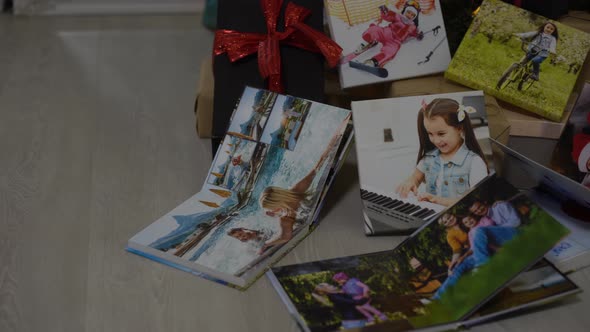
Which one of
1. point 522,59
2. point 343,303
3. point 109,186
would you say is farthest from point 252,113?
point 522,59

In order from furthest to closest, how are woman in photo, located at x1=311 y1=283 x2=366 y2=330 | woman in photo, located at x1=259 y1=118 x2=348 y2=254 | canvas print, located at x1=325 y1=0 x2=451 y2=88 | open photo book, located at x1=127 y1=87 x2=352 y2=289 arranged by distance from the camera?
canvas print, located at x1=325 y1=0 x2=451 y2=88 → woman in photo, located at x1=259 y1=118 x2=348 y2=254 → open photo book, located at x1=127 y1=87 x2=352 y2=289 → woman in photo, located at x1=311 y1=283 x2=366 y2=330

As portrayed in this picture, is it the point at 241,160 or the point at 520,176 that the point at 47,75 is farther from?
the point at 520,176

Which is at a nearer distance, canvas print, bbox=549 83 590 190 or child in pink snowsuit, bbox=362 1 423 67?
canvas print, bbox=549 83 590 190

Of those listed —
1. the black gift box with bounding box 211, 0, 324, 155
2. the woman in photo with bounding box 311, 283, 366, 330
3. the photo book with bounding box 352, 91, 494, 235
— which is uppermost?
the black gift box with bounding box 211, 0, 324, 155

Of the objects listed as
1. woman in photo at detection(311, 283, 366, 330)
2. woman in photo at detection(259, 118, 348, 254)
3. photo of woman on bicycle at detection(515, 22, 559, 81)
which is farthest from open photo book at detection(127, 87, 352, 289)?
photo of woman on bicycle at detection(515, 22, 559, 81)

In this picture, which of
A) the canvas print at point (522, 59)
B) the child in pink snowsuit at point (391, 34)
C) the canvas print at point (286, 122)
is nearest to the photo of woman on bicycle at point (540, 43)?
the canvas print at point (522, 59)

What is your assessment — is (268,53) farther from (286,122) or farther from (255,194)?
(255,194)

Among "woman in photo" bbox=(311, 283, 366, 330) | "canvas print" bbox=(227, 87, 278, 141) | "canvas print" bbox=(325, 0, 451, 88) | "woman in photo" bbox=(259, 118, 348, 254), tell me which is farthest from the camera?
"canvas print" bbox=(325, 0, 451, 88)

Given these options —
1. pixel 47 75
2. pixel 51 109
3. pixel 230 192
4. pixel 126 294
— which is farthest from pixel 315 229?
pixel 47 75

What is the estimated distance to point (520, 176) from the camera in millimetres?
1427

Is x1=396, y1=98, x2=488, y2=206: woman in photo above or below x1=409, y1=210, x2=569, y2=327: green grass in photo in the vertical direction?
above

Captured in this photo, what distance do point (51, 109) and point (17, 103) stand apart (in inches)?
4.0

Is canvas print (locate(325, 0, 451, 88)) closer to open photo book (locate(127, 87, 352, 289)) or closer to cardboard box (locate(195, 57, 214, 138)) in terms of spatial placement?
open photo book (locate(127, 87, 352, 289))

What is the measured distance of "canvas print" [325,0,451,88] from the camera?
1.52 meters
